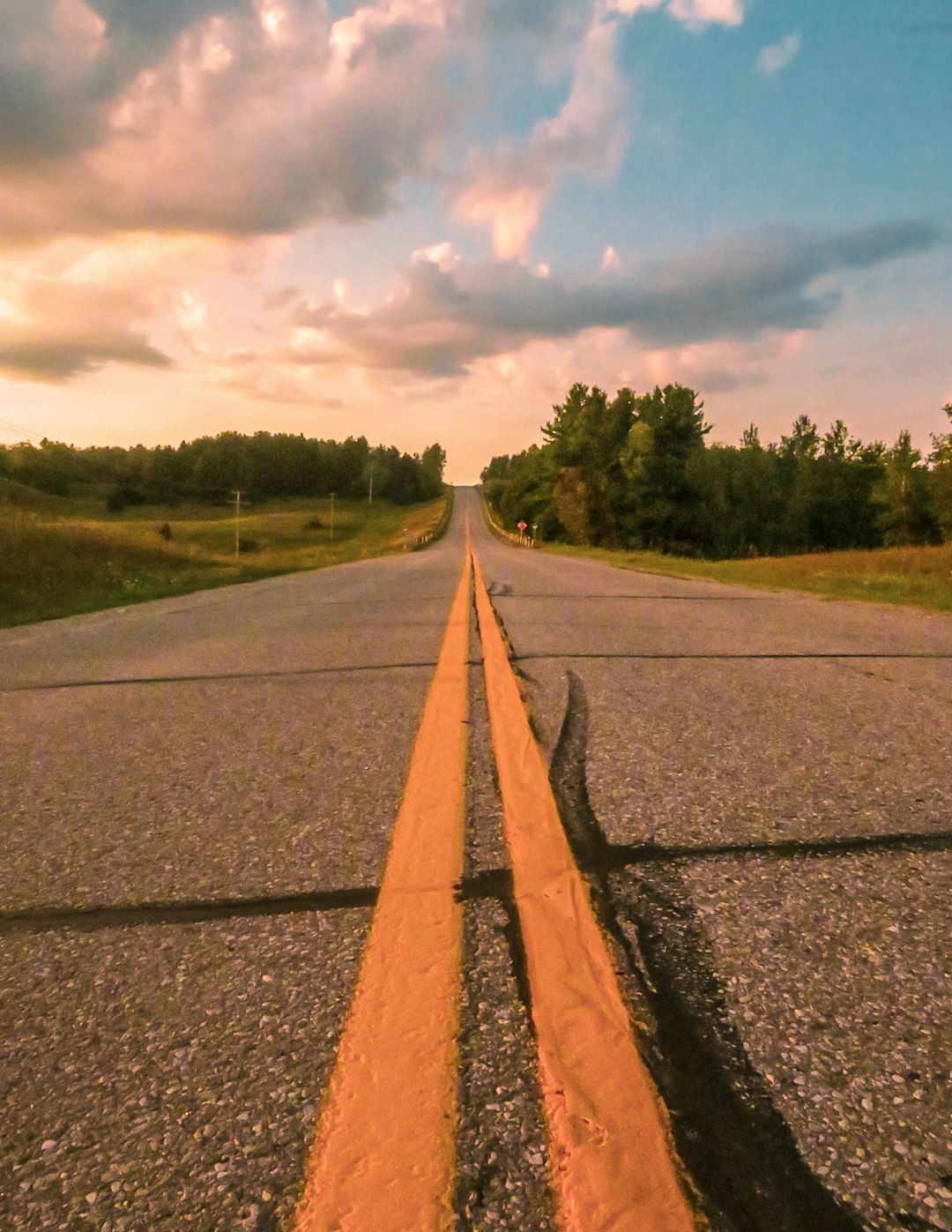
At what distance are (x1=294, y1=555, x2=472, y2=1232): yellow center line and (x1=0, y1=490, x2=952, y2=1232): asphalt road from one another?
0.13ft

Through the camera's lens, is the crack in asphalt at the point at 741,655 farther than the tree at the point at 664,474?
No

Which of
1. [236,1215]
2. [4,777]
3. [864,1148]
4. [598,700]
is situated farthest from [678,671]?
[236,1215]

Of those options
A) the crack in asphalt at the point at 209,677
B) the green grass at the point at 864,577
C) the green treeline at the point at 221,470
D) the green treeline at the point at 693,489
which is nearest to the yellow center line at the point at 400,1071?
the crack in asphalt at the point at 209,677

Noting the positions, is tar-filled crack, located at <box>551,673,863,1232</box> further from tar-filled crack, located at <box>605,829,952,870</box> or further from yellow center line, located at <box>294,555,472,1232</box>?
yellow center line, located at <box>294,555,472,1232</box>

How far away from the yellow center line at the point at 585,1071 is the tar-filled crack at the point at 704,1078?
0.13 feet

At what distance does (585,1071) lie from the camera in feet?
4.85

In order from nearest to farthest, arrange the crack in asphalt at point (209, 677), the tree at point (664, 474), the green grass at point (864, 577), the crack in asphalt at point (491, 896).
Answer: the crack in asphalt at point (491, 896) → the crack in asphalt at point (209, 677) → the green grass at point (864, 577) → the tree at point (664, 474)

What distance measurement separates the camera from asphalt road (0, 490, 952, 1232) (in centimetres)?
129

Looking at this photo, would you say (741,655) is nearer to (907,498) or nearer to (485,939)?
(485,939)

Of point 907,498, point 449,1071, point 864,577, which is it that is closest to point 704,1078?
point 449,1071

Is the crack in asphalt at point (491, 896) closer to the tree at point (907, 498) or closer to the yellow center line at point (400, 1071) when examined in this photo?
the yellow center line at point (400, 1071)

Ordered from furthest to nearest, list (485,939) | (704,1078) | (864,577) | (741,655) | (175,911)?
1. (864,577)
2. (741,655)
3. (175,911)
4. (485,939)
5. (704,1078)

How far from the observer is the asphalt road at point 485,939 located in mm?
1285

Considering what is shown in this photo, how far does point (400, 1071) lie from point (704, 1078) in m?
0.51
